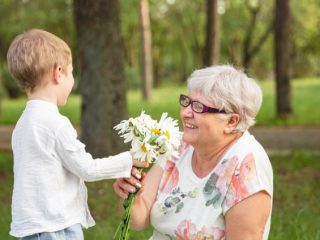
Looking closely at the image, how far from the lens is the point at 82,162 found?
301 cm

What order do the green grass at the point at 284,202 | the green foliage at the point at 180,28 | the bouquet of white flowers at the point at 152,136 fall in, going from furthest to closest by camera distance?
the green foliage at the point at 180,28
the green grass at the point at 284,202
the bouquet of white flowers at the point at 152,136

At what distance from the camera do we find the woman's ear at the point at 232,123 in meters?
3.02

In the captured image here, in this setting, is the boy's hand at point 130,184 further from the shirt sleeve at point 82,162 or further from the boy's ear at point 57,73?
the boy's ear at point 57,73

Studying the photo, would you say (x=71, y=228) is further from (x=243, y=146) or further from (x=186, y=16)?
(x=186, y=16)

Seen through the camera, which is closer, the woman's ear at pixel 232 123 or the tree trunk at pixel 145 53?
the woman's ear at pixel 232 123

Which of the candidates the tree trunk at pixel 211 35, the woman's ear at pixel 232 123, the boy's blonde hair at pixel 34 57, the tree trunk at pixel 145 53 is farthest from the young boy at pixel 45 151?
the tree trunk at pixel 145 53

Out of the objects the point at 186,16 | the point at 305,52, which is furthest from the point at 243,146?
the point at 305,52

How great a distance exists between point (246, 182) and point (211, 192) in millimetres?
194

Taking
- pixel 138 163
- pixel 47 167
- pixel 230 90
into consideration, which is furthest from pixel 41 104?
pixel 230 90

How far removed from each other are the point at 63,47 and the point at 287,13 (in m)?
11.4

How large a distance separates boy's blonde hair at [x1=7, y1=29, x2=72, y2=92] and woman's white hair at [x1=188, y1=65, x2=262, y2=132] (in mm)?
650

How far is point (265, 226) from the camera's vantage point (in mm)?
2959

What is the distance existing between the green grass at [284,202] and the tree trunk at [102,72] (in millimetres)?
873

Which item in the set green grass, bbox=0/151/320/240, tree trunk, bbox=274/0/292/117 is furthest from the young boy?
tree trunk, bbox=274/0/292/117
